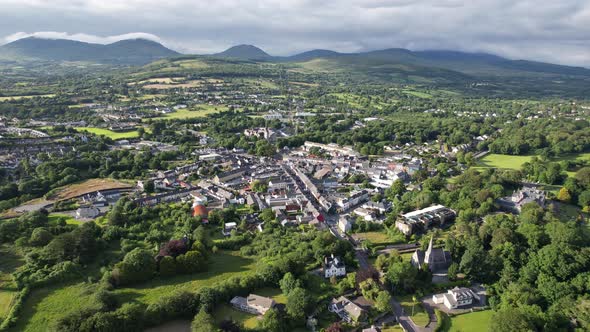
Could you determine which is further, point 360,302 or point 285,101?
point 285,101

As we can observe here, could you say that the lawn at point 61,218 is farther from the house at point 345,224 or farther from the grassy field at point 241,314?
the house at point 345,224

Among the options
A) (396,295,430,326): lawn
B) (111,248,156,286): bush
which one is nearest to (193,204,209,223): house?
(111,248,156,286): bush

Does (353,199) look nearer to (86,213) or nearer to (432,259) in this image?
(432,259)

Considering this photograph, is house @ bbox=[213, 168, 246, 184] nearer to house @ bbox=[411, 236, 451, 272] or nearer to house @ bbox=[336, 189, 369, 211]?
house @ bbox=[336, 189, 369, 211]

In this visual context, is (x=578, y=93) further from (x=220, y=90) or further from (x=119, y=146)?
(x=119, y=146)

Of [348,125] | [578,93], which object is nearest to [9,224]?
[348,125]

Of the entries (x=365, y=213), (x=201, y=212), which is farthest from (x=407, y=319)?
(x=201, y=212)
